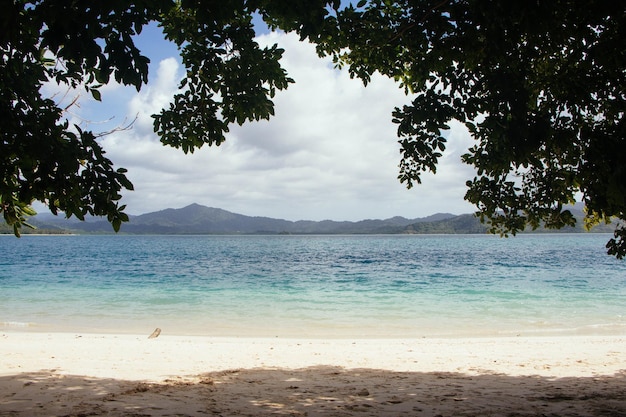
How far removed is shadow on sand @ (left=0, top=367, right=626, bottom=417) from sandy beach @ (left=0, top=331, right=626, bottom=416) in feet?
0.05

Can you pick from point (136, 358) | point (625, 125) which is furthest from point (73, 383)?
point (625, 125)

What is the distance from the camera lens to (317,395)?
655 cm

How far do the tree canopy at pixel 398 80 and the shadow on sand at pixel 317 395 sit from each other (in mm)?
2286

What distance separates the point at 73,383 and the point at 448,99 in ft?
23.0

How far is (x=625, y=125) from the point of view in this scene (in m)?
5.07

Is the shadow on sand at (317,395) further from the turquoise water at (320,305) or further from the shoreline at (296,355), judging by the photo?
the turquoise water at (320,305)

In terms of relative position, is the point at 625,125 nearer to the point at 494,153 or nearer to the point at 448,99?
the point at 494,153

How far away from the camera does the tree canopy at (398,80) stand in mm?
4098

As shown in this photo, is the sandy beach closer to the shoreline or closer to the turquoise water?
the shoreline

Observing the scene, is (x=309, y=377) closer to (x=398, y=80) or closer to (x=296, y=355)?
(x=296, y=355)

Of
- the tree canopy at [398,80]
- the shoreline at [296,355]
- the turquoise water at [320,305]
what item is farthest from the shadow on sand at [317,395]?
the turquoise water at [320,305]

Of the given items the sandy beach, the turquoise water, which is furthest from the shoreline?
the turquoise water

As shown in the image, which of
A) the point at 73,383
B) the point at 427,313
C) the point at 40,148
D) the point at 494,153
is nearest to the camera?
the point at 40,148

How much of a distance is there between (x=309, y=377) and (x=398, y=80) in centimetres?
524
